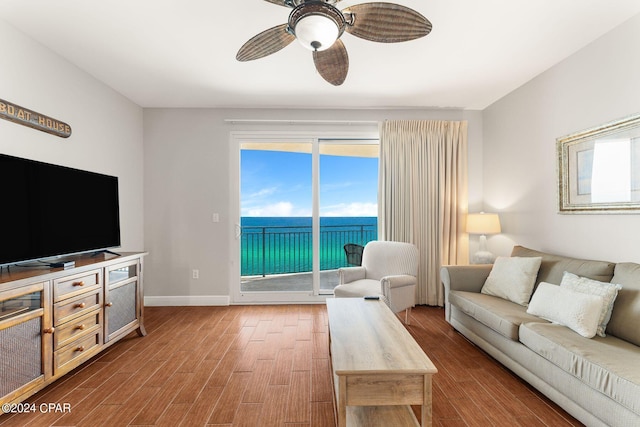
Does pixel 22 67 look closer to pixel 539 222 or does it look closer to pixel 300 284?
pixel 300 284

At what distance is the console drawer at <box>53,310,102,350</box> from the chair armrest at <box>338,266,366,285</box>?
7.48ft

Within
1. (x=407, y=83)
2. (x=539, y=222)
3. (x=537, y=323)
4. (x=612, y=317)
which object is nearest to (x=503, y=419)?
(x=537, y=323)

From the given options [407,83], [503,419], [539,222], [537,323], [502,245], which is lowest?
[503,419]

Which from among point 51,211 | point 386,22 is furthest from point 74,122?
point 386,22

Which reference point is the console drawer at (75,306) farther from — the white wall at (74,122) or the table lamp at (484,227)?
the table lamp at (484,227)

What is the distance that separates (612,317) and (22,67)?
4588 millimetres

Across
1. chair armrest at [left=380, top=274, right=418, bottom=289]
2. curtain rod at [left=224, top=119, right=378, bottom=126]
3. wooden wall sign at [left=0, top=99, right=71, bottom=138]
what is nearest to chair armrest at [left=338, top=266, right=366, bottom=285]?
chair armrest at [left=380, top=274, right=418, bottom=289]

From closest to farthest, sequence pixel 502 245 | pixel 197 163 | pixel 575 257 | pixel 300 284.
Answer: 1. pixel 575 257
2. pixel 502 245
3. pixel 197 163
4. pixel 300 284

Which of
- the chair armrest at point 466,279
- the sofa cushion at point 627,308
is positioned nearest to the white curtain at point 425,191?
the chair armrest at point 466,279

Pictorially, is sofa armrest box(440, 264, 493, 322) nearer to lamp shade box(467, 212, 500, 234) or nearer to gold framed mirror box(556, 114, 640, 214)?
lamp shade box(467, 212, 500, 234)

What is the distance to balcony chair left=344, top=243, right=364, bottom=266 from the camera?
16.3 feet

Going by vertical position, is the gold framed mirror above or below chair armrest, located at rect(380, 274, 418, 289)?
above

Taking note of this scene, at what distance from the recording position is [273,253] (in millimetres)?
5504

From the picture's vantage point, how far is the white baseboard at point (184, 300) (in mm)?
4480
